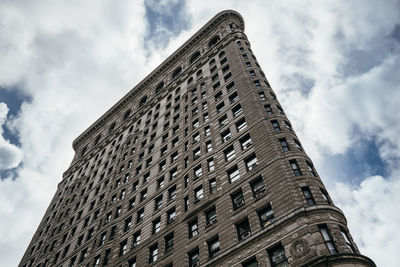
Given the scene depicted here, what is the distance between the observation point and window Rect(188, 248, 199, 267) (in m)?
29.6

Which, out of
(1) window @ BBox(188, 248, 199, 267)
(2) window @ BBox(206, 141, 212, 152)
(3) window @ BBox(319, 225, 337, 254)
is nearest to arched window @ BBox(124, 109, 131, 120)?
(2) window @ BBox(206, 141, 212, 152)

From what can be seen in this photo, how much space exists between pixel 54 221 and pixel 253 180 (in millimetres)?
43183

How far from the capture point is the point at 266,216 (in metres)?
27.5

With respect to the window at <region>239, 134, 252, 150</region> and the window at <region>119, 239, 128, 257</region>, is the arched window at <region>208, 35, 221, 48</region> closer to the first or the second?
the window at <region>239, 134, 252, 150</region>

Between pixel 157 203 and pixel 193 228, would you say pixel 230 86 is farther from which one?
pixel 193 228

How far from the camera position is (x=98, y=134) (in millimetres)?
82062

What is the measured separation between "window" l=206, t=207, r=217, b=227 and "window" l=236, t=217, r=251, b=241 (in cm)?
289

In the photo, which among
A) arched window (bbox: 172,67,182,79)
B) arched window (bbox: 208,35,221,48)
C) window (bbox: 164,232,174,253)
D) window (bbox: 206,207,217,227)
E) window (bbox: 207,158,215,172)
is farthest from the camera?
arched window (bbox: 172,67,182,79)

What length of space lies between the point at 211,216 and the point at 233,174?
4.70 meters

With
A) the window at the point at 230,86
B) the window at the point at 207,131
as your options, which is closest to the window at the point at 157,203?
the window at the point at 207,131

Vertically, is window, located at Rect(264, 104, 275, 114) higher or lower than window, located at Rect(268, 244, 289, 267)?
higher

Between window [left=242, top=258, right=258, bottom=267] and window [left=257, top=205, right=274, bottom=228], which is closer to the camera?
window [left=242, top=258, right=258, bottom=267]

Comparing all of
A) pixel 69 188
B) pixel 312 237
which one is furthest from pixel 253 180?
pixel 69 188

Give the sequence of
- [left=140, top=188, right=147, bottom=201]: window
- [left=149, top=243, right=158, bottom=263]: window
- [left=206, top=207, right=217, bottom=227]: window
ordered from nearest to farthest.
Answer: [left=206, top=207, right=217, bottom=227]: window → [left=149, top=243, right=158, bottom=263]: window → [left=140, top=188, right=147, bottom=201]: window
